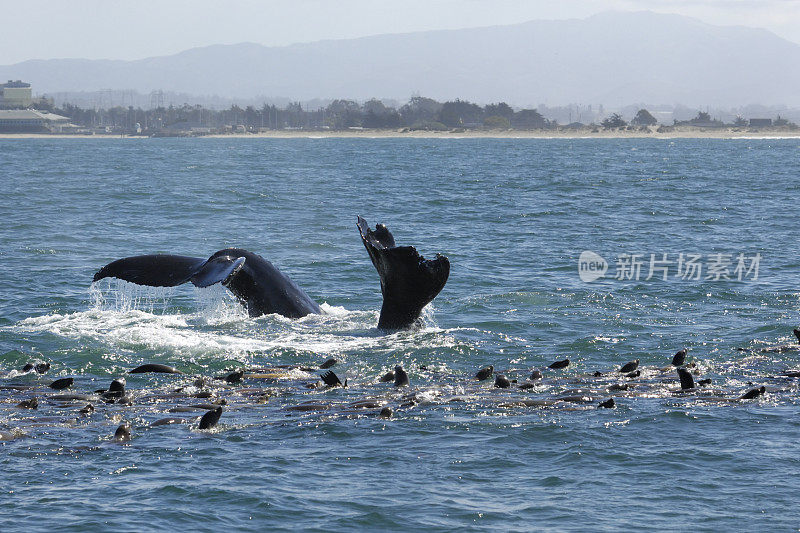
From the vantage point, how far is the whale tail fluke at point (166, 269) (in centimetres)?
1430

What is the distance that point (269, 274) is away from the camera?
16.4 m

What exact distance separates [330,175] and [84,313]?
5879 centimetres

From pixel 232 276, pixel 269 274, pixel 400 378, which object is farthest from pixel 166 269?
pixel 400 378

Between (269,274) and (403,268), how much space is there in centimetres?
260

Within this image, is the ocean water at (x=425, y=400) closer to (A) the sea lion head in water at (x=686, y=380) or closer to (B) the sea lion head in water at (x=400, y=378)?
(B) the sea lion head in water at (x=400, y=378)

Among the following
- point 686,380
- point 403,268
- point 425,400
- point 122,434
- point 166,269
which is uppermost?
point 403,268

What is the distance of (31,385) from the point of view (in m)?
13.9

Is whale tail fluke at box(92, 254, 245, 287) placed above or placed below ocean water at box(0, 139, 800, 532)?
above

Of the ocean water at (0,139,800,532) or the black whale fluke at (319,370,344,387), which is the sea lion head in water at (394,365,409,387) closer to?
the ocean water at (0,139,800,532)

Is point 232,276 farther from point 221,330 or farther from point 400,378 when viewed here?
point 400,378

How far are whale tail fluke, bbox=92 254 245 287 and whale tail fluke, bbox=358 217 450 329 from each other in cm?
184

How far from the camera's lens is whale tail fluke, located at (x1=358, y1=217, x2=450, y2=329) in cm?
1460

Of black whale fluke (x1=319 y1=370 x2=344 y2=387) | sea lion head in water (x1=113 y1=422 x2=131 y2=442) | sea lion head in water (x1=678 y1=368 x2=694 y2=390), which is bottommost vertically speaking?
sea lion head in water (x1=113 y1=422 x2=131 y2=442)

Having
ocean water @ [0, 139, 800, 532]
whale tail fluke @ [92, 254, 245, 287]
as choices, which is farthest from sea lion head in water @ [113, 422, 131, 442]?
whale tail fluke @ [92, 254, 245, 287]
